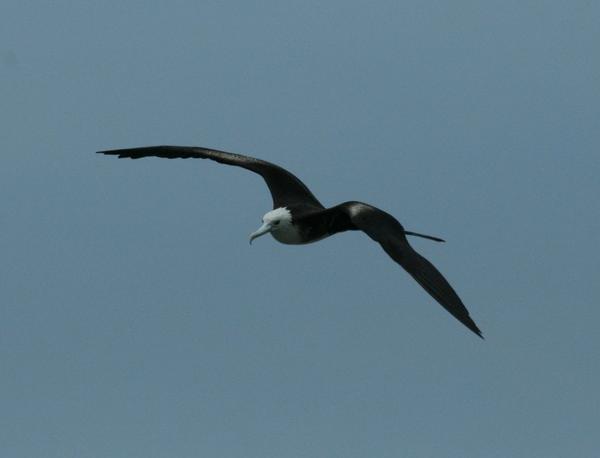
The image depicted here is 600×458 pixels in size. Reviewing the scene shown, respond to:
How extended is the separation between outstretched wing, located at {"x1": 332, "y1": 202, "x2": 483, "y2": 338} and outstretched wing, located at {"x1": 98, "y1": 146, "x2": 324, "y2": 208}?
200 centimetres

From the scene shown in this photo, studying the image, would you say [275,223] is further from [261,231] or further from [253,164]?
[253,164]

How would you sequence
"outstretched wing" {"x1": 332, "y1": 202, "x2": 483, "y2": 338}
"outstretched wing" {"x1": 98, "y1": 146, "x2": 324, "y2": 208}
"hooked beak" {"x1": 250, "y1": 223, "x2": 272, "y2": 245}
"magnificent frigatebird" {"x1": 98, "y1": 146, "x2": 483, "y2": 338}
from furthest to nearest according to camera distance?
1. "outstretched wing" {"x1": 98, "y1": 146, "x2": 324, "y2": 208}
2. "hooked beak" {"x1": 250, "y1": 223, "x2": 272, "y2": 245}
3. "magnificent frigatebird" {"x1": 98, "y1": 146, "x2": 483, "y2": 338}
4. "outstretched wing" {"x1": 332, "y1": 202, "x2": 483, "y2": 338}

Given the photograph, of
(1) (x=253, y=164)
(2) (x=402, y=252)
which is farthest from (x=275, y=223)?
(2) (x=402, y=252)

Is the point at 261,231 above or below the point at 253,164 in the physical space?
below

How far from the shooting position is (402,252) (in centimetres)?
1569

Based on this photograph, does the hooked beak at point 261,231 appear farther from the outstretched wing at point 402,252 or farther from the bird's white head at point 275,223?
the outstretched wing at point 402,252

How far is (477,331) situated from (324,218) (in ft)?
16.3

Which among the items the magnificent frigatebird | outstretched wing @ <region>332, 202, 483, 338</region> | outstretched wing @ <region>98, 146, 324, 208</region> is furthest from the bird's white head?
outstretched wing @ <region>98, 146, 324, 208</region>

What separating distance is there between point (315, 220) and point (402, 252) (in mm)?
3029

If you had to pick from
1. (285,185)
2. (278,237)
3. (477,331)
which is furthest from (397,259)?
(285,185)

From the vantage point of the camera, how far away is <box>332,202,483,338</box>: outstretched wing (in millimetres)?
14484

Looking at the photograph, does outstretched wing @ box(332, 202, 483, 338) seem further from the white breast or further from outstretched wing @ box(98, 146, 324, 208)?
outstretched wing @ box(98, 146, 324, 208)

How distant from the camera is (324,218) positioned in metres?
18.4

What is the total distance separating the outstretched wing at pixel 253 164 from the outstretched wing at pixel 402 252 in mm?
1999
